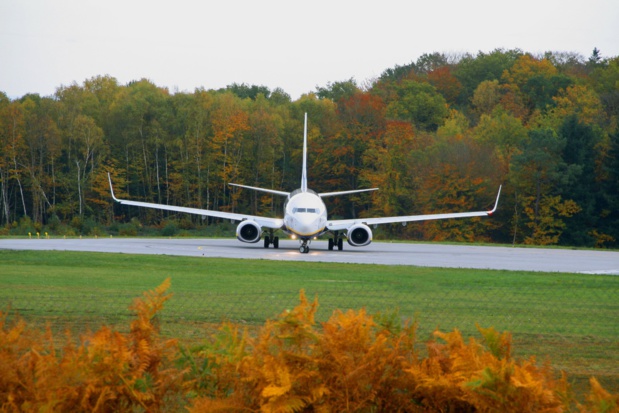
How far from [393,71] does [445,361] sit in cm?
11706

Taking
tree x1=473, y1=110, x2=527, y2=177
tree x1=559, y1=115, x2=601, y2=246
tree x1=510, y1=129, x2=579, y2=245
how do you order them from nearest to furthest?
1. tree x1=559, y1=115, x2=601, y2=246
2. tree x1=510, y1=129, x2=579, y2=245
3. tree x1=473, y1=110, x2=527, y2=177

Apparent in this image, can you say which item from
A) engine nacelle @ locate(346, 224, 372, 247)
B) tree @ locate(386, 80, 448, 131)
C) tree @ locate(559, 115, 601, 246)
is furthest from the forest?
engine nacelle @ locate(346, 224, 372, 247)

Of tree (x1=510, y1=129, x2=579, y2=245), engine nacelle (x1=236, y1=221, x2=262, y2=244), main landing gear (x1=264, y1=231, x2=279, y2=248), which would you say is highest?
tree (x1=510, y1=129, x2=579, y2=245)

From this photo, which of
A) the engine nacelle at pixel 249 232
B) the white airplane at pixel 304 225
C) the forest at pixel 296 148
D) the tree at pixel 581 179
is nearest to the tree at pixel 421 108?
the forest at pixel 296 148

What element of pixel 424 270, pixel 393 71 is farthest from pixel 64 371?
pixel 393 71

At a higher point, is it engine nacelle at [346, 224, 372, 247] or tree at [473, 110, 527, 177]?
tree at [473, 110, 527, 177]

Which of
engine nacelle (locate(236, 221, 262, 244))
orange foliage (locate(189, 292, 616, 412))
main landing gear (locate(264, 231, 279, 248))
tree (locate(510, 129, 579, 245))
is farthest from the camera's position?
tree (locate(510, 129, 579, 245))

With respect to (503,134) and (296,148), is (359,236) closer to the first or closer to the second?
(503,134)

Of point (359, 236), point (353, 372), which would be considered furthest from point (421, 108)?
point (353, 372)

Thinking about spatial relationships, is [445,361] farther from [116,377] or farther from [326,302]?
[326,302]

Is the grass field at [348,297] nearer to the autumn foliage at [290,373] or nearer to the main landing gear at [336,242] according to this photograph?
the autumn foliage at [290,373]

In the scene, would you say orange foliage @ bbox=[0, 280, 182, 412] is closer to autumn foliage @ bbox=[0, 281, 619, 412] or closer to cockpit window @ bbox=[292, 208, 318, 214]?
autumn foliage @ bbox=[0, 281, 619, 412]

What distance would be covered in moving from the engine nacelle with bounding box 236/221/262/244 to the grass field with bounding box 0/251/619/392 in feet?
40.3

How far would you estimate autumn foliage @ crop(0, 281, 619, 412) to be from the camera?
6.41 metres
